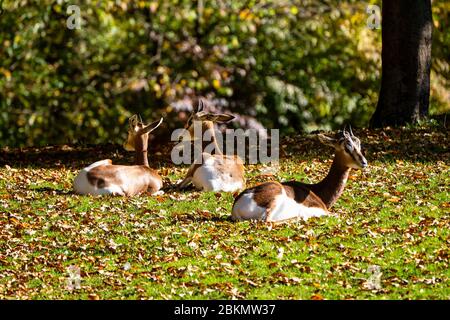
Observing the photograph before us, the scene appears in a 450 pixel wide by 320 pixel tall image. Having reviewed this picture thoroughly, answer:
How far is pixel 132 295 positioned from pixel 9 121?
50.7 ft

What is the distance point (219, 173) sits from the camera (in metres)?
13.1

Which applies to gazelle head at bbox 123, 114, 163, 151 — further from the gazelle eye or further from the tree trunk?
the tree trunk

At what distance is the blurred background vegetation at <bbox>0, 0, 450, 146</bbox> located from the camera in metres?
22.4

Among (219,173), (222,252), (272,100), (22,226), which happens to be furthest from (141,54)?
(222,252)

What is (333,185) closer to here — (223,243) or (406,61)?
(223,243)

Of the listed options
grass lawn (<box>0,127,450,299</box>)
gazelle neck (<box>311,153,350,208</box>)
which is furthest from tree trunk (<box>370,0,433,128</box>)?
gazelle neck (<box>311,153,350,208</box>)

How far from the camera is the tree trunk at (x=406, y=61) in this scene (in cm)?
1752

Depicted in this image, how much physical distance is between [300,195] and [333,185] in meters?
0.66

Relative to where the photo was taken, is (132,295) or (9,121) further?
(9,121)

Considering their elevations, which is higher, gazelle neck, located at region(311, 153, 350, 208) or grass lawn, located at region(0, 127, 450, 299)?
gazelle neck, located at region(311, 153, 350, 208)

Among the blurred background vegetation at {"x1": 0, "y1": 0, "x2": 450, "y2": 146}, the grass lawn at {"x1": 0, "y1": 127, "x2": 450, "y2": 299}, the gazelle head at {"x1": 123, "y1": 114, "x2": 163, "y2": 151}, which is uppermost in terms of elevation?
the blurred background vegetation at {"x1": 0, "y1": 0, "x2": 450, "y2": 146}

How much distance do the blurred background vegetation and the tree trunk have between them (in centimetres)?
516

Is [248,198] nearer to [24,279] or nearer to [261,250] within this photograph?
[261,250]
